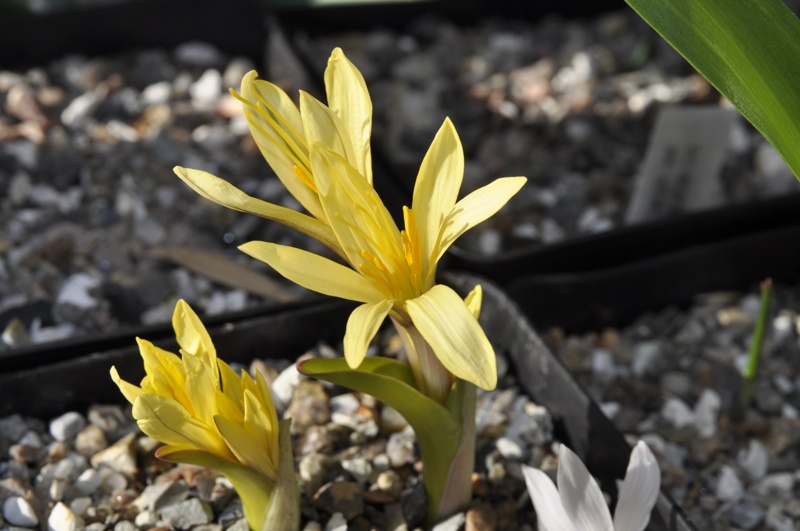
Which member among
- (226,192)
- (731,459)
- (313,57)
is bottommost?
(731,459)

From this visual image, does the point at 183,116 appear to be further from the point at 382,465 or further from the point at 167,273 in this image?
the point at 382,465

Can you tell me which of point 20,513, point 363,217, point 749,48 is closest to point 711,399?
point 749,48

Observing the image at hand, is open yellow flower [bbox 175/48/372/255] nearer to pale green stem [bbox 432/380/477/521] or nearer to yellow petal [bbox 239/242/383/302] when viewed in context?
yellow petal [bbox 239/242/383/302]

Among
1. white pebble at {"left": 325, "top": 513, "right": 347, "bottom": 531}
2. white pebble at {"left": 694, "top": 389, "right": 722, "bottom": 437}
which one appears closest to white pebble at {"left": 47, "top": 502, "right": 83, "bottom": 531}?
white pebble at {"left": 325, "top": 513, "right": 347, "bottom": 531}

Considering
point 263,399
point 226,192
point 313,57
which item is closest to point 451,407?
point 263,399

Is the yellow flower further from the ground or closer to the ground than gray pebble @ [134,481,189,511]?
further from the ground

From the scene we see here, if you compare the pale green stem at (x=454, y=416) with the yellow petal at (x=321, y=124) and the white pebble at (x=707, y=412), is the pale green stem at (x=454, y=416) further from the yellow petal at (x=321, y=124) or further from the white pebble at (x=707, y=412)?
the white pebble at (x=707, y=412)
